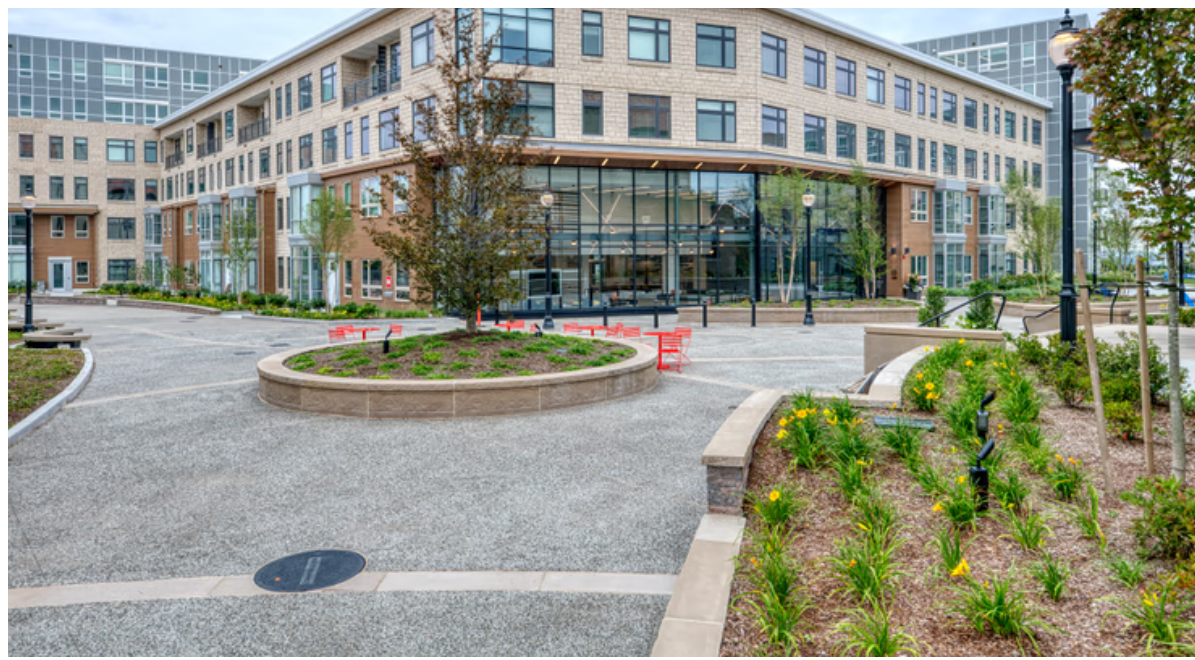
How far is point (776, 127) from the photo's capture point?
117ft

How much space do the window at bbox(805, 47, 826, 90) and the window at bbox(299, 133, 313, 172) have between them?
26121 millimetres

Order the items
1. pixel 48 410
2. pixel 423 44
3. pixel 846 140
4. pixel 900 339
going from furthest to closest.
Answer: pixel 846 140, pixel 423 44, pixel 900 339, pixel 48 410

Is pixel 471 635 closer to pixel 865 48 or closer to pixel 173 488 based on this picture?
pixel 173 488

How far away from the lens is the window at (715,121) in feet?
111

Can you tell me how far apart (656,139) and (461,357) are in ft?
75.3

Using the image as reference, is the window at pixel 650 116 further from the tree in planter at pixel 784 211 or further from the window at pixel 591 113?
the tree in planter at pixel 784 211

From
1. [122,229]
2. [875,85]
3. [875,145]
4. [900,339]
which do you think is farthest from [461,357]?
[122,229]

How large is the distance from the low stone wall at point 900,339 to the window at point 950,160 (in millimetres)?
36630

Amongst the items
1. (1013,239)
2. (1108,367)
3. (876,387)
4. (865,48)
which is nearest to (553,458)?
(876,387)

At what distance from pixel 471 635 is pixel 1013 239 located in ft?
191

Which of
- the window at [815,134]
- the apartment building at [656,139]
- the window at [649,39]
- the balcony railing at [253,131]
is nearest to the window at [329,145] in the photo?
the apartment building at [656,139]

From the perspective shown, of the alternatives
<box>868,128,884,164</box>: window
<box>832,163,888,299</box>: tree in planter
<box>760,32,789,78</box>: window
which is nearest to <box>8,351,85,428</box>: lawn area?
<box>760,32,789,78</box>: window

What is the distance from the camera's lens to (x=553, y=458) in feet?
28.5

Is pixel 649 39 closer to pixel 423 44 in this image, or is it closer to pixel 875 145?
pixel 423 44
